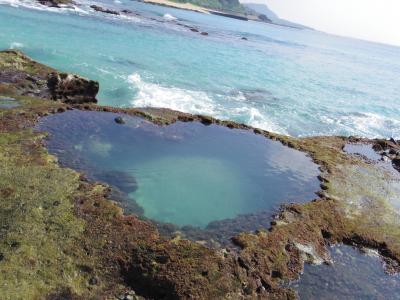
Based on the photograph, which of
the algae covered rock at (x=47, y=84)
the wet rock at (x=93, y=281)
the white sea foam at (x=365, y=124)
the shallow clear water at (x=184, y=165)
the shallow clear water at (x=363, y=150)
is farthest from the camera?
the white sea foam at (x=365, y=124)

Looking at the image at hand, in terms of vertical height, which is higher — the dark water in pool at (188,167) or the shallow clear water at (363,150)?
the shallow clear water at (363,150)

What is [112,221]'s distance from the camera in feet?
65.5

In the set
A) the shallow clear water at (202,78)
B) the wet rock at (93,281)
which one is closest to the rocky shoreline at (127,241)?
the wet rock at (93,281)

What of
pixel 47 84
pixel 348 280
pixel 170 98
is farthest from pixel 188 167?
pixel 170 98

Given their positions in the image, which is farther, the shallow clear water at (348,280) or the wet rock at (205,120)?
the wet rock at (205,120)

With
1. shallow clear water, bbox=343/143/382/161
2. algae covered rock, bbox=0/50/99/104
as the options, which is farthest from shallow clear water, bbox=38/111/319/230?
shallow clear water, bbox=343/143/382/161

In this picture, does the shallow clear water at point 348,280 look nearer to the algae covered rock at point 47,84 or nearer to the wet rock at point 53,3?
the algae covered rock at point 47,84

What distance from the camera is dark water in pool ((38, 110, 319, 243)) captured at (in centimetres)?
2344

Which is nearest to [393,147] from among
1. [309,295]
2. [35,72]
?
[309,295]

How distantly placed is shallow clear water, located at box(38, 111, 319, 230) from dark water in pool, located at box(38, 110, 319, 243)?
63 millimetres

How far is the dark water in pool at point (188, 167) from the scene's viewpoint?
923 inches

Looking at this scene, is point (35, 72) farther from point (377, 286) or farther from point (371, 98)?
point (371, 98)

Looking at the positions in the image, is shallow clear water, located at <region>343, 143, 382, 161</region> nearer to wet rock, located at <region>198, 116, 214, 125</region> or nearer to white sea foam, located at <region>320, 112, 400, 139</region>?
white sea foam, located at <region>320, 112, 400, 139</region>

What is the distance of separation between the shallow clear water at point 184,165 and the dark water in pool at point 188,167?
2.5 inches
